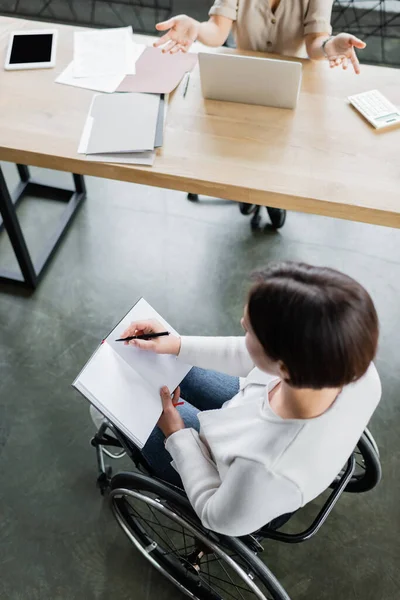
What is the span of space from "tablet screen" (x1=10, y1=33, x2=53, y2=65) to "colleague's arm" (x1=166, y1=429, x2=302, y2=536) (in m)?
1.40

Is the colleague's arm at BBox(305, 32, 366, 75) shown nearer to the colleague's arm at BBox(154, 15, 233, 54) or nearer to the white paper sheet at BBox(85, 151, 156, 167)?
the colleague's arm at BBox(154, 15, 233, 54)

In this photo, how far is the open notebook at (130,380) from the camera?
3.76ft

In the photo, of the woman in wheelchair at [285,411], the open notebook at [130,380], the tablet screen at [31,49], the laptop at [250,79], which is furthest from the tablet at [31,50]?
the woman in wheelchair at [285,411]

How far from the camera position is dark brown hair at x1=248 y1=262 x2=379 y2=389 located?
0.75m

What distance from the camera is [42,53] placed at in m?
1.81

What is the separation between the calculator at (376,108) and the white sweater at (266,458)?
92 centimetres

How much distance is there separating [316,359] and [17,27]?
1.77 metres

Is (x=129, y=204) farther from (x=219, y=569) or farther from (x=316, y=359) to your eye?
(x=316, y=359)

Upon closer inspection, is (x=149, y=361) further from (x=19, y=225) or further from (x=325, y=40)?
(x=325, y=40)

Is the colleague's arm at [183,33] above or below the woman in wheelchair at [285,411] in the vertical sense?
above

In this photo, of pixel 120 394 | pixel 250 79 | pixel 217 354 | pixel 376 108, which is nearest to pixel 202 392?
pixel 217 354

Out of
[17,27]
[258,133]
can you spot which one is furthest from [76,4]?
[258,133]

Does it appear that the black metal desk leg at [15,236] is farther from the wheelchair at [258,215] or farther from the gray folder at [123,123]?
the wheelchair at [258,215]

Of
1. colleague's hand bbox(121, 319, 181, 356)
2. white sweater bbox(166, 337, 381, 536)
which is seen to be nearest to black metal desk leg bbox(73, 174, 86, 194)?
colleague's hand bbox(121, 319, 181, 356)
